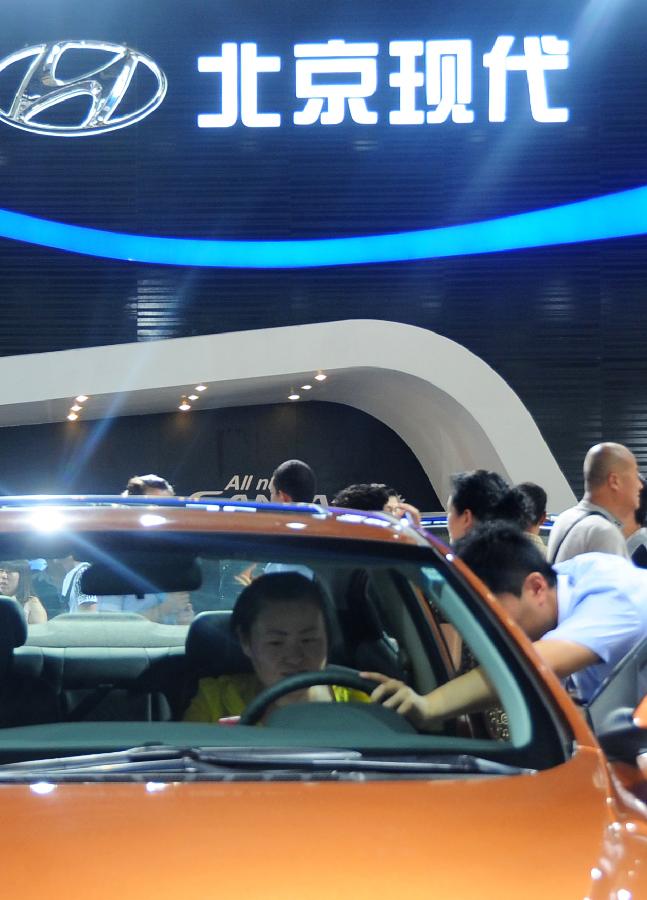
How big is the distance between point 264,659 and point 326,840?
960 millimetres

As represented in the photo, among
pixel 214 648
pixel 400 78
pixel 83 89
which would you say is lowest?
pixel 214 648

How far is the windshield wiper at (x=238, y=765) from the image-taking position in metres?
2.21

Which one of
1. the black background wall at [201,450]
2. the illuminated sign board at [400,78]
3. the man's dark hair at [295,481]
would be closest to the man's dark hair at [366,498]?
the man's dark hair at [295,481]

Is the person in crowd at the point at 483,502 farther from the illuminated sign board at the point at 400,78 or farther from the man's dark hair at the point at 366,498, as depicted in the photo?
the illuminated sign board at the point at 400,78

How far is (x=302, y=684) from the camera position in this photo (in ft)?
8.85

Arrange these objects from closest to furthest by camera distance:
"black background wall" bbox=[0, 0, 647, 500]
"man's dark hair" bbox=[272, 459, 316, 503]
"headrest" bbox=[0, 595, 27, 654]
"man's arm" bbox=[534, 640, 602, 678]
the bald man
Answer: "headrest" bbox=[0, 595, 27, 654]
"man's arm" bbox=[534, 640, 602, 678]
the bald man
"man's dark hair" bbox=[272, 459, 316, 503]
"black background wall" bbox=[0, 0, 647, 500]

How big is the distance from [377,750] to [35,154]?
14.5 metres

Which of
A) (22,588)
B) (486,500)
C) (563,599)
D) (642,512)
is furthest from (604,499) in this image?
(22,588)

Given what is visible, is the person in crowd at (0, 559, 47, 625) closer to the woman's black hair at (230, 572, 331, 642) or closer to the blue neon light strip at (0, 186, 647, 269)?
the woman's black hair at (230, 572, 331, 642)

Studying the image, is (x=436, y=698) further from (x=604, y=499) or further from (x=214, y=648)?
(x=604, y=499)

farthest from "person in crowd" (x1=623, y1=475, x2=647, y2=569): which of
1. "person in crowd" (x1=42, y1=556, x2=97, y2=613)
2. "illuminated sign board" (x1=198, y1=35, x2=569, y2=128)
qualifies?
"illuminated sign board" (x1=198, y1=35, x2=569, y2=128)

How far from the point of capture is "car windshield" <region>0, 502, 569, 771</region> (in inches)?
95.1

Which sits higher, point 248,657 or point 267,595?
point 267,595

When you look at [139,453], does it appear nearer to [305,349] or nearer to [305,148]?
[305,349]
